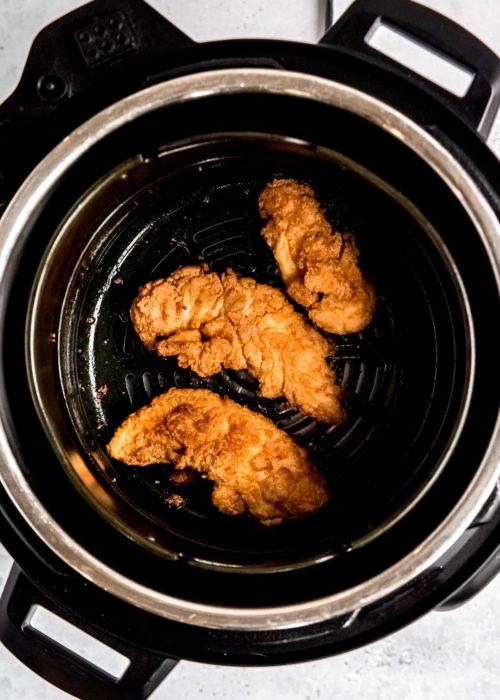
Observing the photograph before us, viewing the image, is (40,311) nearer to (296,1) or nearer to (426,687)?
(296,1)

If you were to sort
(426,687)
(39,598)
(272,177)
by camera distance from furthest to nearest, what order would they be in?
(426,687) < (272,177) < (39,598)

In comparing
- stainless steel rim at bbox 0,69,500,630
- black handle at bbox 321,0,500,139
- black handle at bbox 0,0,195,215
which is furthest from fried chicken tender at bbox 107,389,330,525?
black handle at bbox 321,0,500,139

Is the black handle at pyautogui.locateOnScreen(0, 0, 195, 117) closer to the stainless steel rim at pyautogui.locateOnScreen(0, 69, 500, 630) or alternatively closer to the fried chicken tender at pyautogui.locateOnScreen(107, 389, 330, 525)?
the stainless steel rim at pyautogui.locateOnScreen(0, 69, 500, 630)

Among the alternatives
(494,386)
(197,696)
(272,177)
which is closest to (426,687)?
(197,696)

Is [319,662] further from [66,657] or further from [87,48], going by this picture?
[87,48]

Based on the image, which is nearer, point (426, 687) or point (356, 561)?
point (356, 561)

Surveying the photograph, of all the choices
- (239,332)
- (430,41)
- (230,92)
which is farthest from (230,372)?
(430,41)

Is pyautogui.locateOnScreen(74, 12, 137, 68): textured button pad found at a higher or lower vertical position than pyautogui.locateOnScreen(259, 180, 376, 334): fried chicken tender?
higher
